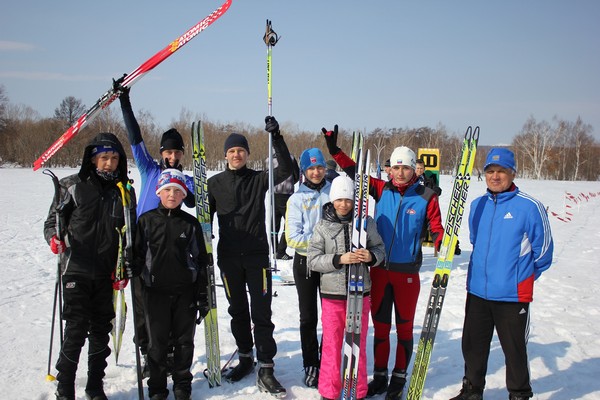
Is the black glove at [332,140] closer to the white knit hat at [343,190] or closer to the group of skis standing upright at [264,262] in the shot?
the group of skis standing upright at [264,262]

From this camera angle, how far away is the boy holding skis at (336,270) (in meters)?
3.16

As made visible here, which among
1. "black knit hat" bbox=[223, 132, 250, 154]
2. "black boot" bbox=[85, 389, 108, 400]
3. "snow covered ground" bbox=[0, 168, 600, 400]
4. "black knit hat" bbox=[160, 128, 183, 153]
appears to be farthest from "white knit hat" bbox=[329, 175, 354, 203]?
"black boot" bbox=[85, 389, 108, 400]

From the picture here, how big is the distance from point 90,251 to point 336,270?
1.87 metres

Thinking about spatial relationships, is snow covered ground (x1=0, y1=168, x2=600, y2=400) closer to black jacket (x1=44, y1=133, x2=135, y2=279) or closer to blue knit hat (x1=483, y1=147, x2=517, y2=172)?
black jacket (x1=44, y1=133, x2=135, y2=279)

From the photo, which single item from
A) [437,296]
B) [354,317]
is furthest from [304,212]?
[437,296]

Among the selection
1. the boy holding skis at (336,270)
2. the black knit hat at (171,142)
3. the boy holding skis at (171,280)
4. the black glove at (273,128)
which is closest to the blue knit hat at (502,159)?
the boy holding skis at (336,270)

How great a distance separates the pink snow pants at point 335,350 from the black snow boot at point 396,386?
0.32 metres

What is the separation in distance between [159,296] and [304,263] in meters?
1.20

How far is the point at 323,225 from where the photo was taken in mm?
3307

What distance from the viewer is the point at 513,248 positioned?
304cm

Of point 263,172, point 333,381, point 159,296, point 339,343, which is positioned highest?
point 263,172

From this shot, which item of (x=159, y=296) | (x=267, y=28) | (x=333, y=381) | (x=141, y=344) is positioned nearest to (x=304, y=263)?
(x=333, y=381)

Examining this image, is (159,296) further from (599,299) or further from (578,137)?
(578,137)

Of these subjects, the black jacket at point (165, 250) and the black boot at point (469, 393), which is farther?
the black boot at point (469, 393)
